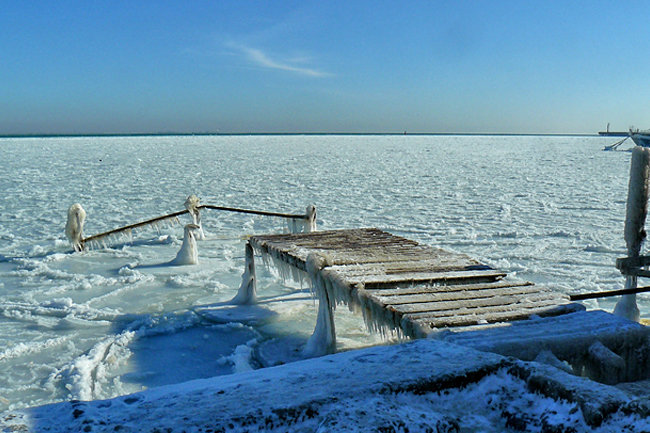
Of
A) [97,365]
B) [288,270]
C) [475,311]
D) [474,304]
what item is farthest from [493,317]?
[97,365]

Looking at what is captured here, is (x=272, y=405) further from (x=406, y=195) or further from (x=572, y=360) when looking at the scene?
(x=406, y=195)

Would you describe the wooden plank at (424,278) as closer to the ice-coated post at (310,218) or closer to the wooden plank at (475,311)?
the wooden plank at (475,311)

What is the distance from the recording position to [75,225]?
34.9 ft

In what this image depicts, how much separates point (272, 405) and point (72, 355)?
180 inches

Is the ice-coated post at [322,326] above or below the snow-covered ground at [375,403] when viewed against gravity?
below

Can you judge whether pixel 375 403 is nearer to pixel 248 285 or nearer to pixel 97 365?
pixel 97 365

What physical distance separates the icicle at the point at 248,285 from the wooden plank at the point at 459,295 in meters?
3.08

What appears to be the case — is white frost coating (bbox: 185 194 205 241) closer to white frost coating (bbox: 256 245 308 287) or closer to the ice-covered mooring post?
white frost coating (bbox: 256 245 308 287)

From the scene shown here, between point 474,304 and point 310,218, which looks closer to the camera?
point 474,304

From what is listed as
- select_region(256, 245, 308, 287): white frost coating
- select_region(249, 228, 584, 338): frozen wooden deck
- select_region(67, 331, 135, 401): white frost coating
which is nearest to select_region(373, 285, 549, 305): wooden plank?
select_region(249, 228, 584, 338): frozen wooden deck

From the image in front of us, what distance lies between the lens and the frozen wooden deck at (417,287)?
4.21m

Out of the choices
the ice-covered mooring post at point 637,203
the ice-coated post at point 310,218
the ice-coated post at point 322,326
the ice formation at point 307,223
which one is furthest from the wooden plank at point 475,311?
the ice-coated post at point 310,218

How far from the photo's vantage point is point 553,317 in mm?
4125

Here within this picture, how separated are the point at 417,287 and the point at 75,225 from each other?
25.9 feet
